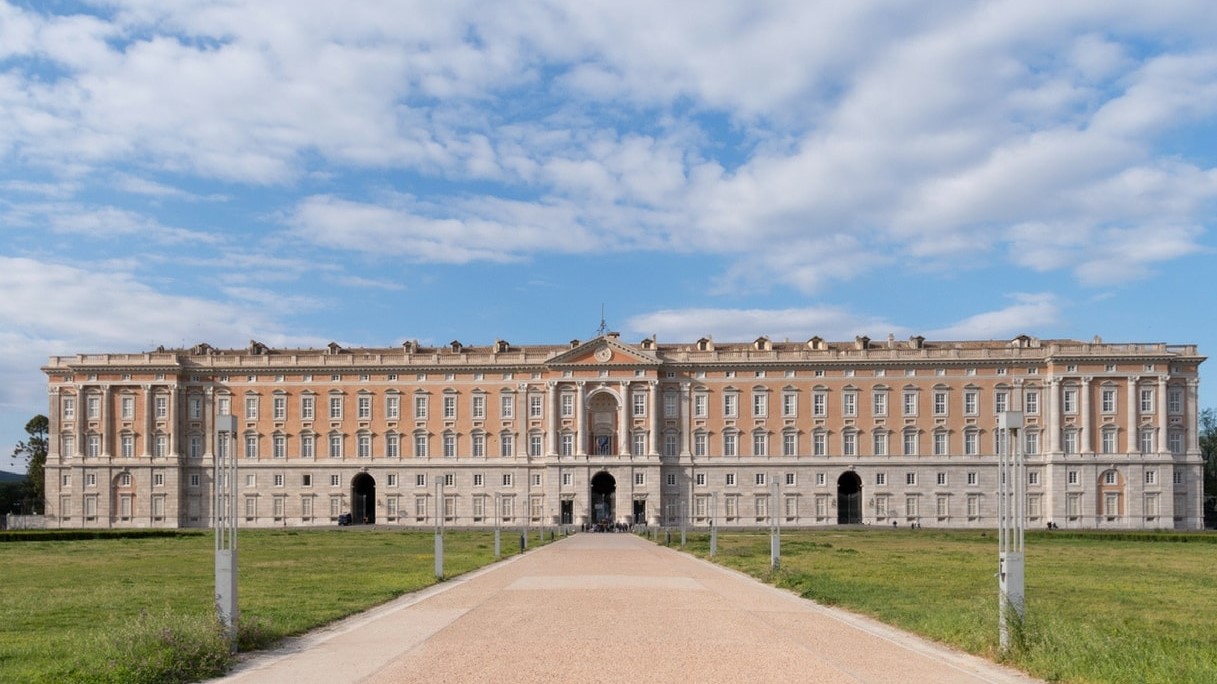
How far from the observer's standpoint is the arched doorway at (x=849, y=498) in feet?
328

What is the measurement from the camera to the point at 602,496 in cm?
10150

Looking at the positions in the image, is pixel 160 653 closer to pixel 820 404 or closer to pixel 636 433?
pixel 636 433

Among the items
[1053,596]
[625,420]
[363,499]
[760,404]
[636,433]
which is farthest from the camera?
[363,499]

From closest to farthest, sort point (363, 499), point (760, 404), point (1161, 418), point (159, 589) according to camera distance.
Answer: point (159, 589), point (1161, 418), point (760, 404), point (363, 499)

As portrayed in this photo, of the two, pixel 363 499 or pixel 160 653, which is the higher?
pixel 160 653

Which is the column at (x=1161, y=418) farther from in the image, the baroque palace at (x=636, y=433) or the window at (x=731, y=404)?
the window at (x=731, y=404)

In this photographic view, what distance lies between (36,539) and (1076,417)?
3073 inches

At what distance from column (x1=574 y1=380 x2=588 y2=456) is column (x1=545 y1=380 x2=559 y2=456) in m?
1.72

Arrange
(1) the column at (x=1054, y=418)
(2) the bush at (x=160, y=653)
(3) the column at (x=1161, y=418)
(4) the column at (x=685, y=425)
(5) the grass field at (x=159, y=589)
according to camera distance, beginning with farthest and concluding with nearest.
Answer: (4) the column at (x=685, y=425) → (1) the column at (x=1054, y=418) → (3) the column at (x=1161, y=418) → (5) the grass field at (x=159, y=589) → (2) the bush at (x=160, y=653)

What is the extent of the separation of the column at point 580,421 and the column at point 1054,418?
127ft

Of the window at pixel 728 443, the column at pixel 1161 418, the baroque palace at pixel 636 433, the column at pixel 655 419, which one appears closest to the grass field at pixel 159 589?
the column at pixel 655 419

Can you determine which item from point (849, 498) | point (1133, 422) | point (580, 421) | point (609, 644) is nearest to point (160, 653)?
point (609, 644)

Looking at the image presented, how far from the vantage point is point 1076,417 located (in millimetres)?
98000

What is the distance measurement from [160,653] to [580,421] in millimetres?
85478
